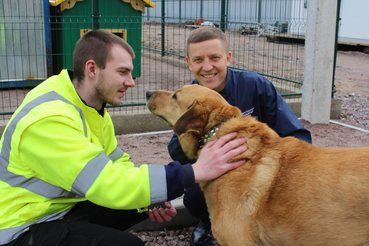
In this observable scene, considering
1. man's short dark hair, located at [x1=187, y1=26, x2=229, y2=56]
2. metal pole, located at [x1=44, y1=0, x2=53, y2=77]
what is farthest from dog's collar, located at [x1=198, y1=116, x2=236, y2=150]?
metal pole, located at [x1=44, y1=0, x2=53, y2=77]

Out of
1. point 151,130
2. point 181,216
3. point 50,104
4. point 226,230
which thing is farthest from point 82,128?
point 151,130

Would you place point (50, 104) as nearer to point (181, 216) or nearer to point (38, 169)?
point (38, 169)

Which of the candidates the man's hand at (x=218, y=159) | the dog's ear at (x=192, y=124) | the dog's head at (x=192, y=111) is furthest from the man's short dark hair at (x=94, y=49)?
the man's hand at (x=218, y=159)

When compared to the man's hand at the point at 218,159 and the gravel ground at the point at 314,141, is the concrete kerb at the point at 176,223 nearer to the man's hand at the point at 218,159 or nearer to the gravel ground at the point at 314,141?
the gravel ground at the point at 314,141

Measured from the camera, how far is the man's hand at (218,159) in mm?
2537

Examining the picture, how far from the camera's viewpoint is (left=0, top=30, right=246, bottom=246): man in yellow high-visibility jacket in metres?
2.26

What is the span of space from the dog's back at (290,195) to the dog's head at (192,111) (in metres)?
0.15

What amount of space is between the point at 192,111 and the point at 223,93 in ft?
3.37

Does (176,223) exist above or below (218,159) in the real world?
below

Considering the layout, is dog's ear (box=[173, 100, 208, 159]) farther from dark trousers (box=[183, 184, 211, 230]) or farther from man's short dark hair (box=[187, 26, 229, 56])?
man's short dark hair (box=[187, 26, 229, 56])

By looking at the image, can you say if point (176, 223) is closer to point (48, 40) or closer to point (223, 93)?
point (223, 93)

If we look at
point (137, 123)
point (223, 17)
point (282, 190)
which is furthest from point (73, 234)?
point (223, 17)

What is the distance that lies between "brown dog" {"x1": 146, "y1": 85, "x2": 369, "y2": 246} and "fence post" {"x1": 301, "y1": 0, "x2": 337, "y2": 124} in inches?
199

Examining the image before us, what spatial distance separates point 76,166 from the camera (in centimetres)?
223
